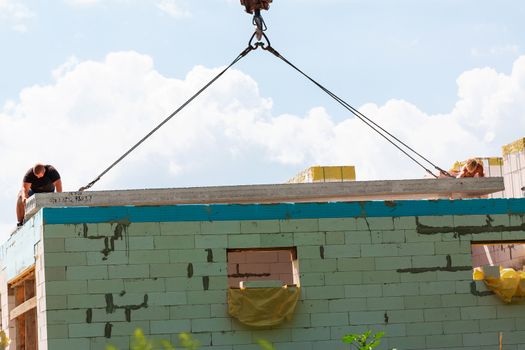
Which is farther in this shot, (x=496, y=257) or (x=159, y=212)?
(x=496, y=257)

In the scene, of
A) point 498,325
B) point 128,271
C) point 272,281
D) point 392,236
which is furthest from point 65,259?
point 498,325

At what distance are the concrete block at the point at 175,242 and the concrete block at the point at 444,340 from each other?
150 inches

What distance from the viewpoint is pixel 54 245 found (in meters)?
13.1

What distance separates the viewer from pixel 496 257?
678 inches

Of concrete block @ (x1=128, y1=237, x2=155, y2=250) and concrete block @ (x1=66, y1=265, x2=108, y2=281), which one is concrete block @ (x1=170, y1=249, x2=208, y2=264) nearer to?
concrete block @ (x1=128, y1=237, x2=155, y2=250)

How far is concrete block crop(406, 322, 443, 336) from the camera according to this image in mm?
13820

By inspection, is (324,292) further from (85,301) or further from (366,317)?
(85,301)

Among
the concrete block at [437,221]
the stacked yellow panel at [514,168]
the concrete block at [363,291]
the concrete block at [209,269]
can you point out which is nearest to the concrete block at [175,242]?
the concrete block at [209,269]

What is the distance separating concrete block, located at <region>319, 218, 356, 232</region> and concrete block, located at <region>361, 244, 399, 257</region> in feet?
1.14

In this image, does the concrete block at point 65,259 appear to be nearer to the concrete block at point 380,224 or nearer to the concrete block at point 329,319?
the concrete block at point 329,319

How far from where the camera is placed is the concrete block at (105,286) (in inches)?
514

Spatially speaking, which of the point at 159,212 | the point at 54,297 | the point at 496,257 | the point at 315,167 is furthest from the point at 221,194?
the point at 315,167

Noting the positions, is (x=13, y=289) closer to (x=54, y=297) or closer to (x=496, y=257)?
(x=54, y=297)

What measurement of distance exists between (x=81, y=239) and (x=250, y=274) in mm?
4275
